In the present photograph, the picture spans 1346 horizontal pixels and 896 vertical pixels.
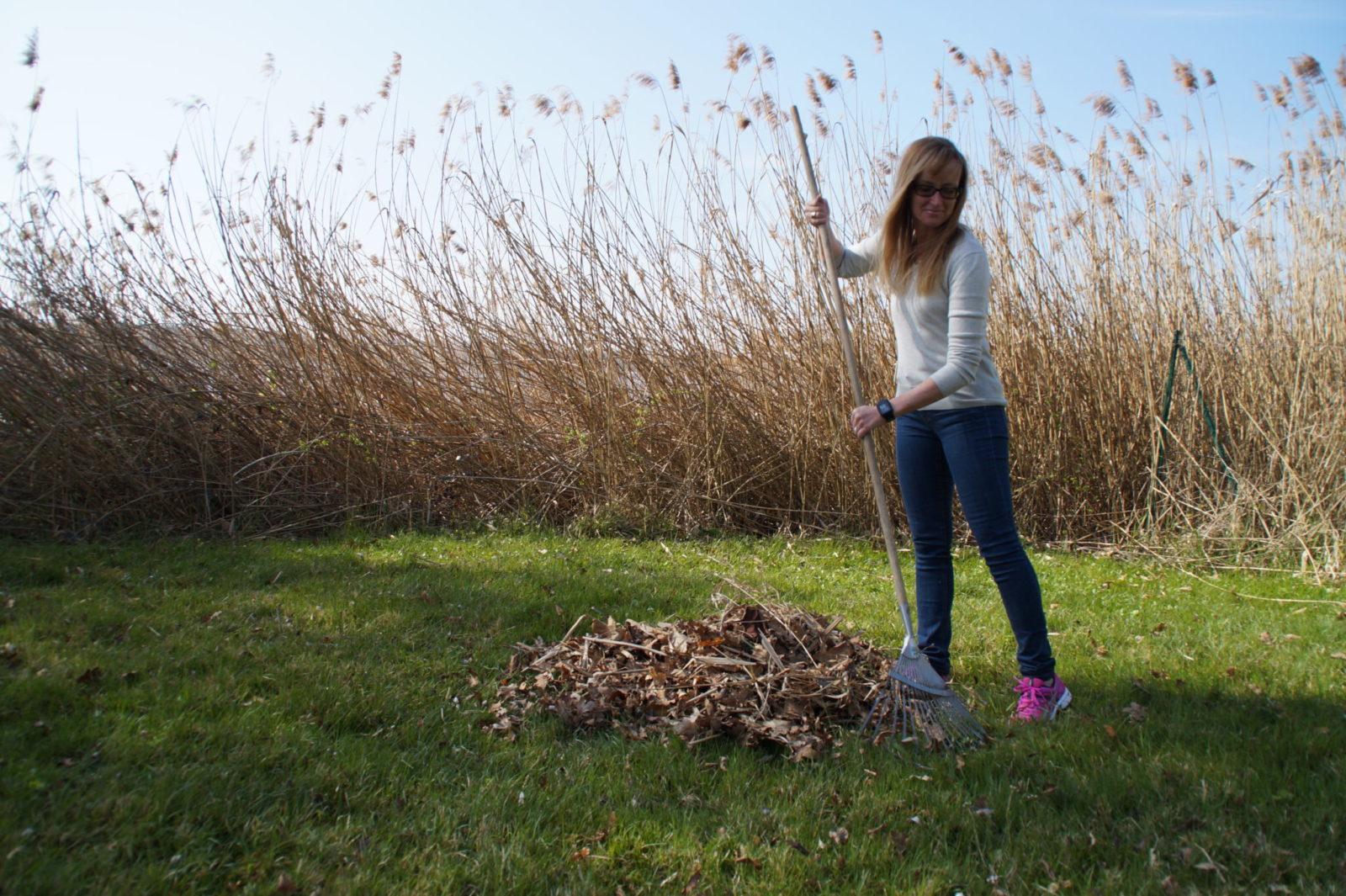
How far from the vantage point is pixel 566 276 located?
549 centimetres

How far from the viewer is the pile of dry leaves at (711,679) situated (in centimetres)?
246

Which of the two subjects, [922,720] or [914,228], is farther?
[914,228]

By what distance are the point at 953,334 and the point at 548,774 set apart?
1504mm

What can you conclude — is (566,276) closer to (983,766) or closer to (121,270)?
(121,270)

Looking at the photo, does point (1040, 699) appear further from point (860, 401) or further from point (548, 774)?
point (548, 774)

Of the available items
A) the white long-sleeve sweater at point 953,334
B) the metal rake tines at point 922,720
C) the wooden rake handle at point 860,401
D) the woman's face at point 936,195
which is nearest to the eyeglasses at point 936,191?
the woman's face at point 936,195

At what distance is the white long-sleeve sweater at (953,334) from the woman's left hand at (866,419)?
16 cm

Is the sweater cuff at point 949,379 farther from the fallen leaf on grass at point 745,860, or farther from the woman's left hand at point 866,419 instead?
the fallen leaf on grass at point 745,860

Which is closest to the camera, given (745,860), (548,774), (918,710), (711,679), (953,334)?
(745,860)

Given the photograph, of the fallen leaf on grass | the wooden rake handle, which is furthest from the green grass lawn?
the wooden rake handle

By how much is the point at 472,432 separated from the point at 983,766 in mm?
3919

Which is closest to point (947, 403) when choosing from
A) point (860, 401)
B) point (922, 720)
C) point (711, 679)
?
point (860, 401)

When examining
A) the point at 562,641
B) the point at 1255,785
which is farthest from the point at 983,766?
the point at 562,641

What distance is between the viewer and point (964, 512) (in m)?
2.50
